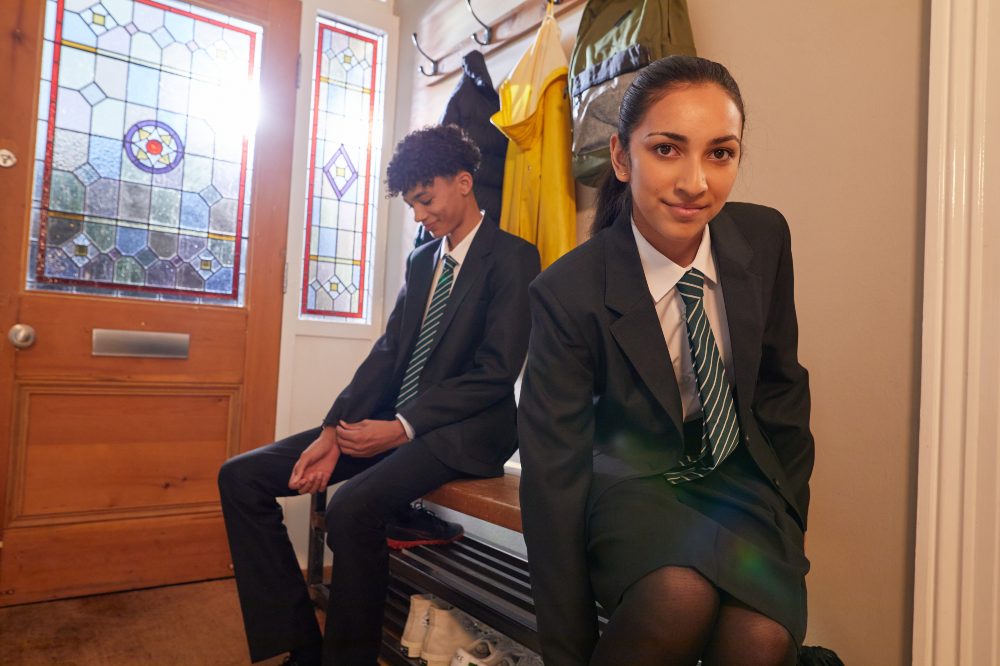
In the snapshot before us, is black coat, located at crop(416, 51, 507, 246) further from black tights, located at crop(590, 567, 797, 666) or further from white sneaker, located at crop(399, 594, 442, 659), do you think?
black tights, located at crop(590, 567, 797, 666)

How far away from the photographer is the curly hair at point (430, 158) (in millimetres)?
1909

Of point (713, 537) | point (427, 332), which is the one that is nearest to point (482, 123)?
point (427, 332)

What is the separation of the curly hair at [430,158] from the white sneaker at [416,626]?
106cm

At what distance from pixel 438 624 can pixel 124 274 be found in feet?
Result: 5.17

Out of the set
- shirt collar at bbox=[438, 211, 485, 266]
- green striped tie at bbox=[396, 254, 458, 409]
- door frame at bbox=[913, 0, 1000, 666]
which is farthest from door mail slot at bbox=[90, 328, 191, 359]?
door frame at bbox=[913, 0, 1000, 666]

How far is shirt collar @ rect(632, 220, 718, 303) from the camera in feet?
3.58

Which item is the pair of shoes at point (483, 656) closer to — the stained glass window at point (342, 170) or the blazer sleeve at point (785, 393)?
the blazer sleeve at point (785, 393)

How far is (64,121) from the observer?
7.52ft

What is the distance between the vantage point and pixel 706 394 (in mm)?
1021

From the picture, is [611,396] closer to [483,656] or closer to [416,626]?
[483,656]

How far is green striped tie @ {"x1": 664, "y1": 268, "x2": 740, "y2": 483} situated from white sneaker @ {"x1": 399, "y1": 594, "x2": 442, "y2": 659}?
0.89m

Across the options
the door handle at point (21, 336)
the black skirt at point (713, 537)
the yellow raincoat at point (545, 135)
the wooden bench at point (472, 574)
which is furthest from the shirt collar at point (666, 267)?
the door handle at point (21, 336)

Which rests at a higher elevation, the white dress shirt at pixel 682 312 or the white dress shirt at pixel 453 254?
the white dress shirt at pixel 453 254

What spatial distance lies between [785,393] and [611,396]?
0.29 m
